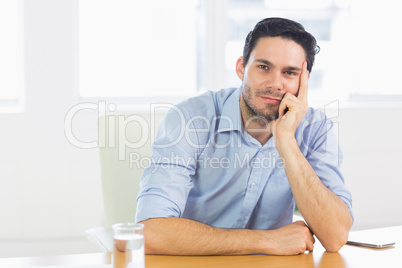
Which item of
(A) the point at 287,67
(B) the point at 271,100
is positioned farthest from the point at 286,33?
(B) the point at 271,100

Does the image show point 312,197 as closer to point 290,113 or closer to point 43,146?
point 290,113

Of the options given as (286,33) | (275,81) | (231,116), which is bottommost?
(231,116)

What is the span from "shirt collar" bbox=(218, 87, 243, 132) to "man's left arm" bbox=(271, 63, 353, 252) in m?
0.13

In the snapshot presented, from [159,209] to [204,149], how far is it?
0.35 meters

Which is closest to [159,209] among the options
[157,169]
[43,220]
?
[157,169]

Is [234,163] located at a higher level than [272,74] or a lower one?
lower

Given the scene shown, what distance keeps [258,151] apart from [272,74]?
0.28 m

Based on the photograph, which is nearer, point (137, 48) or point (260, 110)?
point (260, 110)

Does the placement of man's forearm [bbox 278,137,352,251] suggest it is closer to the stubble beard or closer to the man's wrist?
the man's wrist

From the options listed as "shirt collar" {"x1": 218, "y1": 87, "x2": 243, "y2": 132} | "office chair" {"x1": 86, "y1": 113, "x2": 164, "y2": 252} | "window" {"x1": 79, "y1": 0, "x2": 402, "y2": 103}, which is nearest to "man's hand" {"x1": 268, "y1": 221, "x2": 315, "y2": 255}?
"shirt collar" {"x1": 218, "y1": 87, "x2": 243, "y2": 132}

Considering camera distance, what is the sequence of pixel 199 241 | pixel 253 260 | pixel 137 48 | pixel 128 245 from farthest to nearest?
pixel 137 48 < pixel 199 241 < pixel 253 260 < pixel 128 245

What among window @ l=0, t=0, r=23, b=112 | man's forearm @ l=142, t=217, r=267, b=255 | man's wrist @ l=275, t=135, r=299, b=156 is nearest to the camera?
man's forearm @ l=142, t=217, r=267, b=255

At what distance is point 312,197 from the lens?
1.68 meters

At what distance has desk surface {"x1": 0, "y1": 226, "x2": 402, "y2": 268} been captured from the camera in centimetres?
Result: 126
